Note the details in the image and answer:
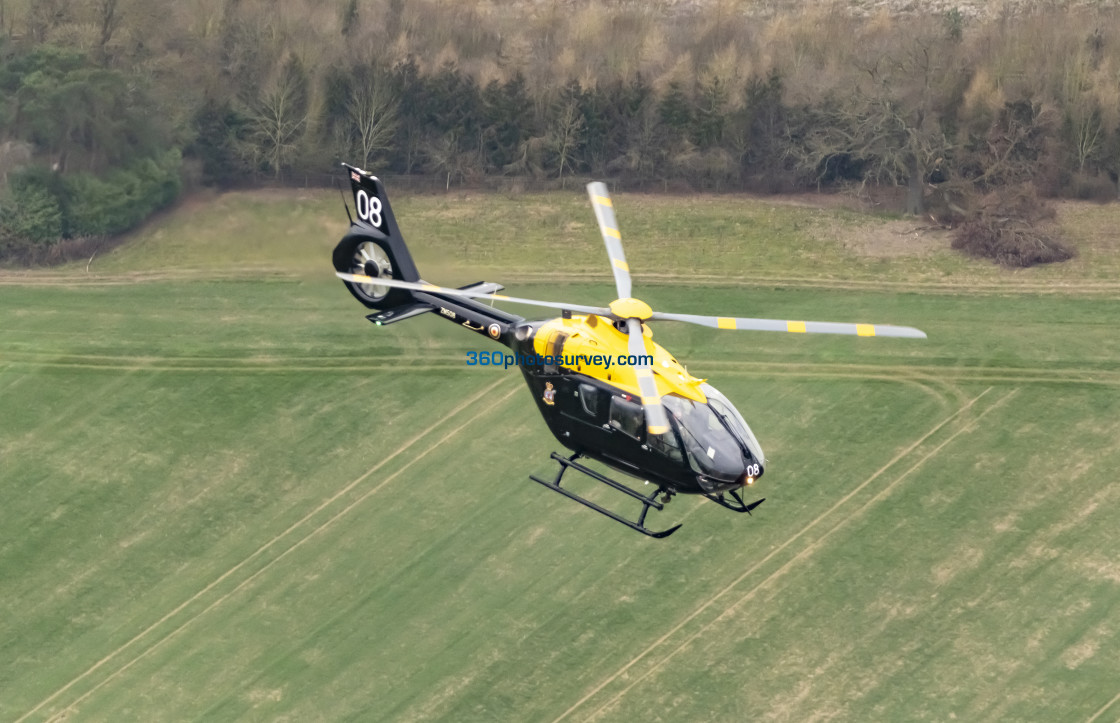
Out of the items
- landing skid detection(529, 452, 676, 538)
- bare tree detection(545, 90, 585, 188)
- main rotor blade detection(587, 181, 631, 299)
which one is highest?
main rotor blade detection(587, 181, 631, 299)

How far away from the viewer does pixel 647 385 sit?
4050 centimetres

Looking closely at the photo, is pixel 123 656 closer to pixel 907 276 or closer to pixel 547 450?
pixel 547 450

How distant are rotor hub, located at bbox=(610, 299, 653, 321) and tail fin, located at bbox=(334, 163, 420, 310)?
1015 cm

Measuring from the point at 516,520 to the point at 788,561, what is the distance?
915 cm

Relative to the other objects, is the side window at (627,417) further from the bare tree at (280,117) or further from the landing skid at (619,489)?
the bare tree at (280,117)

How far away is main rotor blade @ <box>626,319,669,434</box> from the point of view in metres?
39.5

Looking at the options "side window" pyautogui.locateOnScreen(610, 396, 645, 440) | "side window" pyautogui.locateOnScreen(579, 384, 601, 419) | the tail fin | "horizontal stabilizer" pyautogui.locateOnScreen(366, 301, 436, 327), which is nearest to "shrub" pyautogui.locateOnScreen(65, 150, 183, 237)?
the tail fin

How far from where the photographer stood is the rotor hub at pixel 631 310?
4322cm

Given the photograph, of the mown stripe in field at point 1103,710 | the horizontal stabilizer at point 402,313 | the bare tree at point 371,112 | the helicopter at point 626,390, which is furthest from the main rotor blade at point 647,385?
the bare tree at point 371,112

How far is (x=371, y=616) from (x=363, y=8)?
4243 cm

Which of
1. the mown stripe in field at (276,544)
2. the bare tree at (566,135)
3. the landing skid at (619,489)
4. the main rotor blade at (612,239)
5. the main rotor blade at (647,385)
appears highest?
the main rotor blade at (612,239)

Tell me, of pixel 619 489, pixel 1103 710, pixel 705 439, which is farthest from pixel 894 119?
pixel 705 439

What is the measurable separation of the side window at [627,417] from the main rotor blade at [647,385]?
1.17 metres

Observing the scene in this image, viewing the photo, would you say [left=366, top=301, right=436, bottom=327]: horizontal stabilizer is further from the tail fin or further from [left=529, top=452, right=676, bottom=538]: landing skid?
[left=529, top=452, right=676, bottom=538]: landing skid
